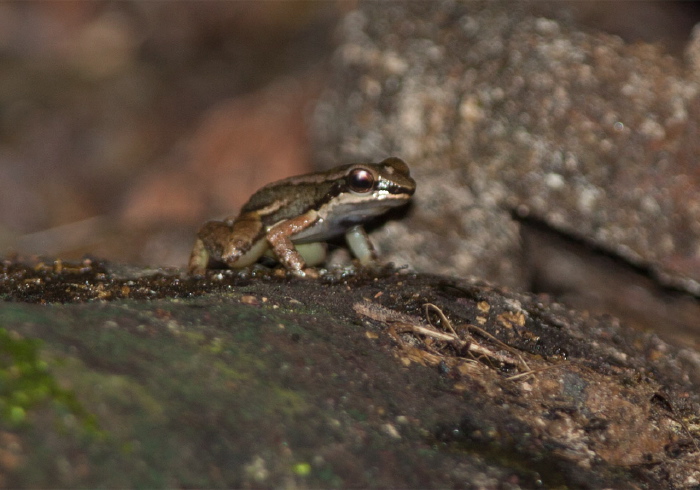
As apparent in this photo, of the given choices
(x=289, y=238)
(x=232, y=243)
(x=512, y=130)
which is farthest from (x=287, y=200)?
(x=512, y=130)

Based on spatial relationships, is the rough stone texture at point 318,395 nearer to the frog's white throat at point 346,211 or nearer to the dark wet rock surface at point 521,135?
the frog's white throat at point 346,211

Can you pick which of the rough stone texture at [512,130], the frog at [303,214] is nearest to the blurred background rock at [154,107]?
the rough stone texture at [512,130]

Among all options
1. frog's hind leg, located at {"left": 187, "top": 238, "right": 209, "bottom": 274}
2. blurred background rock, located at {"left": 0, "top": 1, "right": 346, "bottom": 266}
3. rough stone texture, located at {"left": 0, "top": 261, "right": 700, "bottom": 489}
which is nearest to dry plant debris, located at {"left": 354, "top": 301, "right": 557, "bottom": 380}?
rough stone texture, located at {"left": 0, "top": 261, "right": 700, "bottom": 489}

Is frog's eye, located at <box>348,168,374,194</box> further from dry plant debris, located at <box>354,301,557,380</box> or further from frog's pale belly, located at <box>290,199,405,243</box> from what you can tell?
dry plant debris, located at <box>354,301,557,380</box>

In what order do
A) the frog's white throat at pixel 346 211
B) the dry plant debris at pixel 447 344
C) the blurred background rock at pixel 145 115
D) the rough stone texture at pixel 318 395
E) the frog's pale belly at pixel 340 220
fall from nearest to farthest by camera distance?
1. the rough stone texture at pixel 318 395
2. the dry plant debris at pixel 447 344
3. the frog's white throat at pixel 346 211
4. the frog's pale belly at pixel 340 220
5. the blurred background rock at pixel 145 115

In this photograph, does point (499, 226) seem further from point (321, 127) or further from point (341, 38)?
point (341, 38)

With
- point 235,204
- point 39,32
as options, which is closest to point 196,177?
point 235,204
